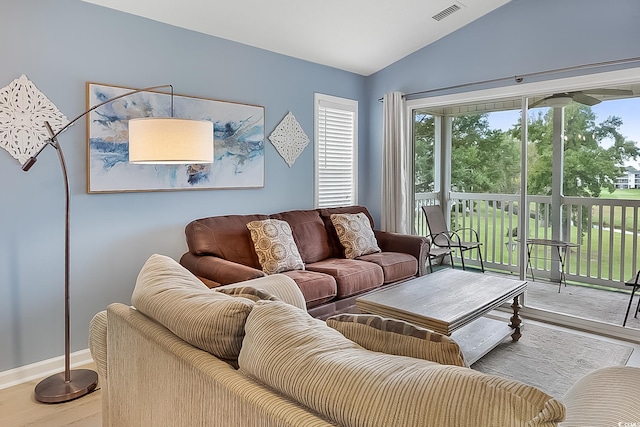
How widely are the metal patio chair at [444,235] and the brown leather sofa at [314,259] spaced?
24.6 inches

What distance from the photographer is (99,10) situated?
294cm

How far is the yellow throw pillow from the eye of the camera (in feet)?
13.3

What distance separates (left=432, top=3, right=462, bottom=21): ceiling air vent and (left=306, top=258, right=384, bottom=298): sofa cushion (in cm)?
234

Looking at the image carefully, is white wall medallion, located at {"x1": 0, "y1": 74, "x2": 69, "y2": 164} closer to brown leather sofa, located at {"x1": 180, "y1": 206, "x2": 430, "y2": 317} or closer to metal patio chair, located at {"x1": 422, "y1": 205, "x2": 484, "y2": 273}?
brown leather sofa, located at {"x1": 180, "y1": 206, "x2": 430, "y2": 317}

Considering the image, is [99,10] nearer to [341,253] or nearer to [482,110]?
[341,253]

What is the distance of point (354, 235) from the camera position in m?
4.11

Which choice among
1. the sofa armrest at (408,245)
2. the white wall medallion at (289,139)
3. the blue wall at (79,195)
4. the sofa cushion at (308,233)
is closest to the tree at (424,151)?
the sofa armrest at (408,245)

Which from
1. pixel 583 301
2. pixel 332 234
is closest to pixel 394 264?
pixel 332 234

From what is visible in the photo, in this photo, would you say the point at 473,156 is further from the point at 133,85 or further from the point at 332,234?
the point at 133,85

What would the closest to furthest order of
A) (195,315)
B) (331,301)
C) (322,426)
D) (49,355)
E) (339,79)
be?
1. (322,426)
2. (195,315)
3. (49,355)
4. (331,301)
5. (339,79)

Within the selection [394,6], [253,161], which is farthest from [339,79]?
[253,161]

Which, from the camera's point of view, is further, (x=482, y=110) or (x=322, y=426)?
(x=482, y=110)

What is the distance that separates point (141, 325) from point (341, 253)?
2824 millimetres

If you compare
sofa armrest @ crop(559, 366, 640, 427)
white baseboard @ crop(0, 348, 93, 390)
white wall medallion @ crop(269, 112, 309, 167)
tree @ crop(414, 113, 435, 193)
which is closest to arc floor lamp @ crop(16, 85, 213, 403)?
white baseboard @ crop(0, 348, 93, 390)
